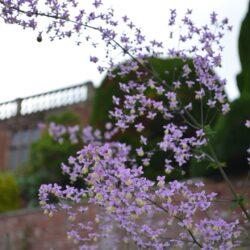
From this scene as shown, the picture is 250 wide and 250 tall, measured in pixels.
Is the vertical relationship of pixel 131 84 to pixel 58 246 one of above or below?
above

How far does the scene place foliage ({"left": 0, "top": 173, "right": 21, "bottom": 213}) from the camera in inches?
614

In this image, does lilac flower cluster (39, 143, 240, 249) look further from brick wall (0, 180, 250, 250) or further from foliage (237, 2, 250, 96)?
foliage (237, 2, 250, 96)

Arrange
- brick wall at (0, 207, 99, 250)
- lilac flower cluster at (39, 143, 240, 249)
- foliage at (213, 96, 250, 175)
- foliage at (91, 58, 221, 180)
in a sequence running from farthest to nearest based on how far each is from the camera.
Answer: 1. brick wall at (0, 207, 99, 250)
2. foliage at (91, 58, 221, 180)
3. foliage at (213, 96, 250, 175)
4. lilac flower cluster at (39, 143, 240, 249)

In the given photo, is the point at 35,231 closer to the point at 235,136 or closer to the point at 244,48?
the point at 235,136

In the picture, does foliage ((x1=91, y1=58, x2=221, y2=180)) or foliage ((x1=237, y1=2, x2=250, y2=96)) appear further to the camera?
foliage ((x1=237, y1=2, x2=250, y2=96))

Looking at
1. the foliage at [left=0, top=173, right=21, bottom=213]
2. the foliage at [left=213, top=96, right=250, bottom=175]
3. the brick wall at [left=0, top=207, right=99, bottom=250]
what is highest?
the foliage at [left=213, top=96, right=250, bottom=175]

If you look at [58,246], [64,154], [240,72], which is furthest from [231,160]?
[64,154]

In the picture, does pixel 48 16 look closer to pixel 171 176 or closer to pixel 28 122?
pixel 171 176

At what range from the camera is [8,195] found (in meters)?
15.7

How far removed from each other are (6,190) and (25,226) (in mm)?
3924

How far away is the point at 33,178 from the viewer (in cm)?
Answer: 1645

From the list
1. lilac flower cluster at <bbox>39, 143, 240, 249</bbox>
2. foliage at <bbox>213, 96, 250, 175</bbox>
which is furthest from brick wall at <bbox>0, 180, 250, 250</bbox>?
lilac flower cluster at <bbox>39, 143, 240, 249</bbox>

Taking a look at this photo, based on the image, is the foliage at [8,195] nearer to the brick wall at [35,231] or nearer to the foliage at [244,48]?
the brick wall at [35,231]

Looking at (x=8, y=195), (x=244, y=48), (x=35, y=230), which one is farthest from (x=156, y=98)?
(x=8, y=195)
